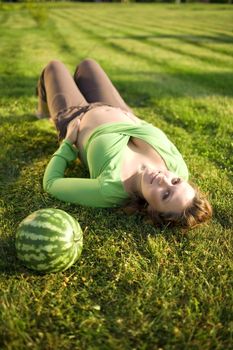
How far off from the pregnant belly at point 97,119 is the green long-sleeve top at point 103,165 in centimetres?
15

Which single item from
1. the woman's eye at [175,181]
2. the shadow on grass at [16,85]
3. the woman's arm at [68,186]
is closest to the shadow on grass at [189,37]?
the shadow on grass at [16,85]

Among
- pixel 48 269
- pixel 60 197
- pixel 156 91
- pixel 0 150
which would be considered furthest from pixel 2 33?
pixel 48 269

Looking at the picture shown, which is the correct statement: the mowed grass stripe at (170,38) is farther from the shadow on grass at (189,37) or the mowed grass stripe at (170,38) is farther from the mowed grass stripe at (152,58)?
the mowed grass stripe at (152,58)

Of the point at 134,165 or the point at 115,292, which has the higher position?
the point at 134,165

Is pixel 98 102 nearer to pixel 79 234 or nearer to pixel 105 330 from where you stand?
pixel 79 234

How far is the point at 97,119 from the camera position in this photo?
504cm

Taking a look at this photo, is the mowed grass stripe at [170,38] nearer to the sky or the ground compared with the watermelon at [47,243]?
nearer to the sky

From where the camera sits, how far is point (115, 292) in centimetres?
324

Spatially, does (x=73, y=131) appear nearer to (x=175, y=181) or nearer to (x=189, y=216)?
(x=175, y=181)

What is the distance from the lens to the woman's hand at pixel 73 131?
4.95 metres

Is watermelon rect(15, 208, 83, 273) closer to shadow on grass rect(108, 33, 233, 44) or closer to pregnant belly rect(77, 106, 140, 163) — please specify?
pregnant belly rect(77, 106, 140, 163)

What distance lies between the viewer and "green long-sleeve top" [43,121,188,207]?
4.14 metres

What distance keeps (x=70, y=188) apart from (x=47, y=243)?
3.41 ft

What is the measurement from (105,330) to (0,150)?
351 cm
